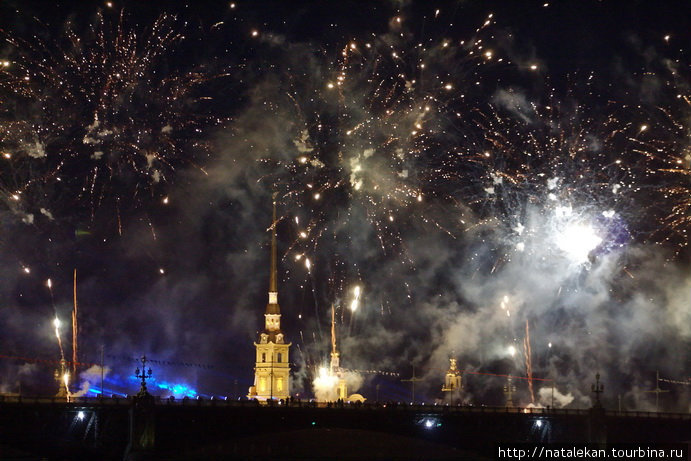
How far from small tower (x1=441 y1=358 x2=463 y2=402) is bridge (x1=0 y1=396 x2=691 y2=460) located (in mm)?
26025

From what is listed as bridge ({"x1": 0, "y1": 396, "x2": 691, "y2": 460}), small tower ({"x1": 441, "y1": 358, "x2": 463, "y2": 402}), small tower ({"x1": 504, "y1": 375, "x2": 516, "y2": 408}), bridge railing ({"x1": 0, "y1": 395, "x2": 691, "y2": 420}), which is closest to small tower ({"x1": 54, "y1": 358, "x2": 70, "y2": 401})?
bridge railing ({"x1": 0, "y1": 395, "x2": 691, "y2": 420})

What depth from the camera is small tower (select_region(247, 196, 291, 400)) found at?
17300 centimetres

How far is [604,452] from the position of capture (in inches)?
4727

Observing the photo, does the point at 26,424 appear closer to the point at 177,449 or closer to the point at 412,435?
the point at 177,449

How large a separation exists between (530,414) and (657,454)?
13633 millimetres

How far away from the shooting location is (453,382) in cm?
16000

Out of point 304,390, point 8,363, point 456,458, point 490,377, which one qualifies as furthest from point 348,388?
point 456,458

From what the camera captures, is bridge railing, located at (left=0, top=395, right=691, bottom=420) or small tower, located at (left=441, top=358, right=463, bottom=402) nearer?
bridge railing, located at (left=0, top=395, right=691, bottom=420)

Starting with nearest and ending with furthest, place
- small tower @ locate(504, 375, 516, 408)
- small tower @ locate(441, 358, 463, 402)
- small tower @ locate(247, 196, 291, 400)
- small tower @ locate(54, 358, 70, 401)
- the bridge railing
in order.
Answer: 1. the bridge railing
2. small tower @ locate(54, 358, 70, 401)
3. small tower @ locate(504, 375, 516, 408)
4. small tower @ locate(441, 358, 463, 402)
5. small tower @ locate(247, 196, 291, 400)

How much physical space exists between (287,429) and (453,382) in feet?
171

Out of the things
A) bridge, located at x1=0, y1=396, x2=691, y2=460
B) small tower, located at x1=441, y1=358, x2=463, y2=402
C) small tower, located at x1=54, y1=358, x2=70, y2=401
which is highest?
small tower, located at x1=441, y1=358, x2=463, y2=402

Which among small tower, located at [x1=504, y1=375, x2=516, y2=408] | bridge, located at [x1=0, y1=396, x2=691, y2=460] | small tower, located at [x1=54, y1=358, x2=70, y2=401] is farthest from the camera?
small tower, located at [x1=504, y1=375, x2=516, y2=408]

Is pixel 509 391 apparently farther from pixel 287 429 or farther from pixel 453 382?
pixel 287 429

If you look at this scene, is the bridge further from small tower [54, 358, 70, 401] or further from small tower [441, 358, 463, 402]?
small tower [441, 358, 463, 402]
